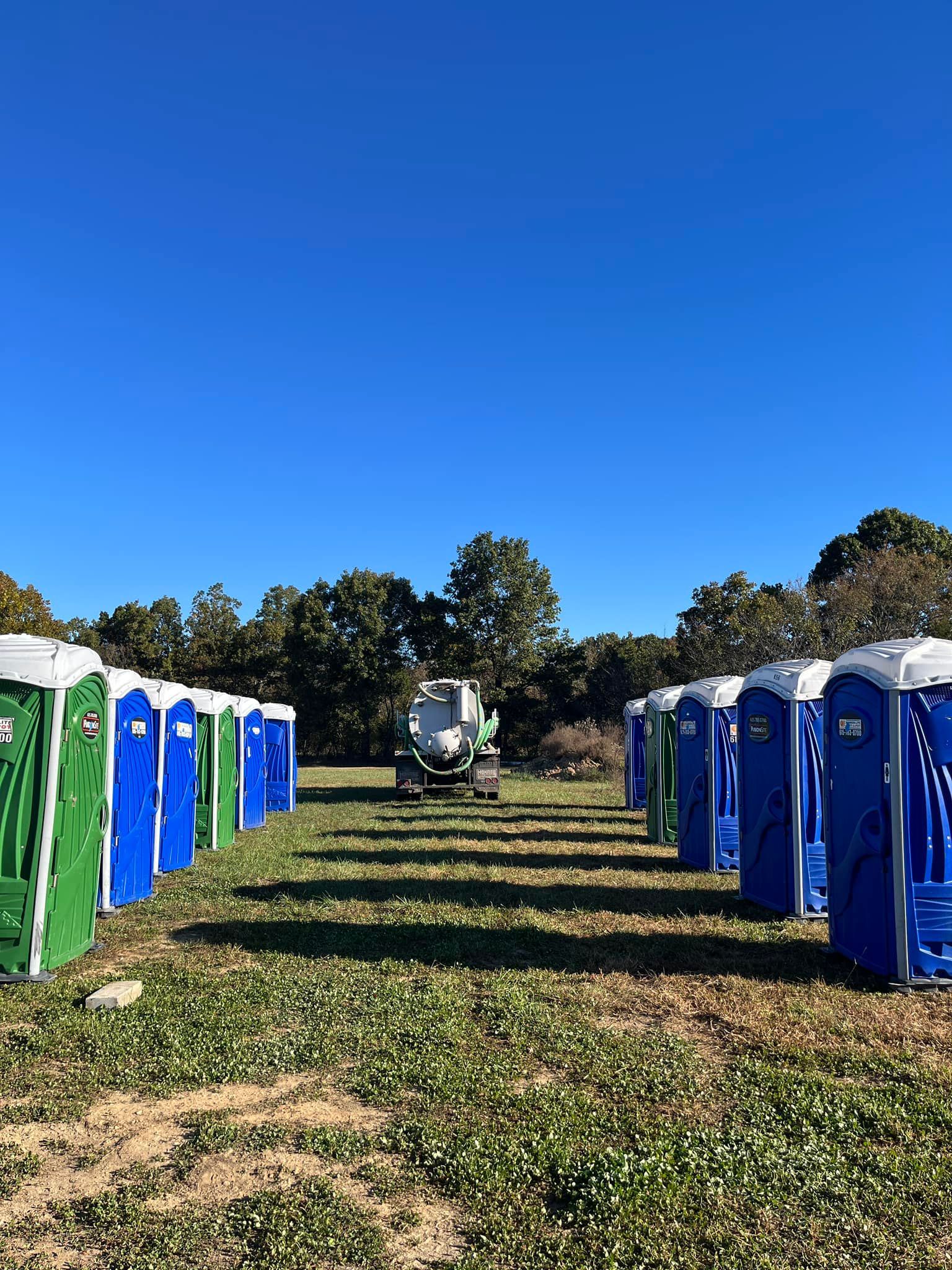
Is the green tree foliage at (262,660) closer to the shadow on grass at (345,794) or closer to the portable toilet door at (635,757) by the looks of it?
the shadow on grass at (345,794)

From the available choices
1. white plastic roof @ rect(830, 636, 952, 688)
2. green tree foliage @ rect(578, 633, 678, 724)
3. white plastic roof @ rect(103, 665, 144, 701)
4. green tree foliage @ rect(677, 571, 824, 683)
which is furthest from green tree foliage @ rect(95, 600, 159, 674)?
white plastic roof @ rect(830, 636, 952, 688)

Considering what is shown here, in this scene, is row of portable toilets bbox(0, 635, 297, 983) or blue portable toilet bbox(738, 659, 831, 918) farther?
blue portable toilet bbox(738, 659, 831, 918)

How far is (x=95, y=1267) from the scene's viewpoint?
2.91 meters

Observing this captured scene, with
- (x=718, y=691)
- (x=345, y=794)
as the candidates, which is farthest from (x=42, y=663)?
(x=345, y=794)

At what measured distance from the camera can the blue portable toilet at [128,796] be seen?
8125mm

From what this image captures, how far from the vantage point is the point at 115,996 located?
18.3 ft

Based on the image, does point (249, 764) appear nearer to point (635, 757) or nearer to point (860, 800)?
point (635, 757)

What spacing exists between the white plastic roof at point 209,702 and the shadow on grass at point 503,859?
8.41ft

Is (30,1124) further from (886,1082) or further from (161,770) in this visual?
(161,770)

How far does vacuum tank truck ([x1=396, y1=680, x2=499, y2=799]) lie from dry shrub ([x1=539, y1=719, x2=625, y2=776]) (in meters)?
7.88

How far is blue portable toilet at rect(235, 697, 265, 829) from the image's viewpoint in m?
14.2

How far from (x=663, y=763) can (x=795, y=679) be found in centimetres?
492

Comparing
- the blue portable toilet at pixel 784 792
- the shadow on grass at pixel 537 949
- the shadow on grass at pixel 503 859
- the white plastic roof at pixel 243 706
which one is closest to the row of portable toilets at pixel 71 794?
the shadow on grass at pixel 537 949

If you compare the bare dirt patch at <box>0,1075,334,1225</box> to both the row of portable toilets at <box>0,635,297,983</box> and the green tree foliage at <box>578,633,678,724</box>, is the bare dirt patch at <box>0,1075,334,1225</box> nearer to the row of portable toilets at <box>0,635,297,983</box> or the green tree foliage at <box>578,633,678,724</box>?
the row of portable toilets at <box>0,635,297,983</box>
